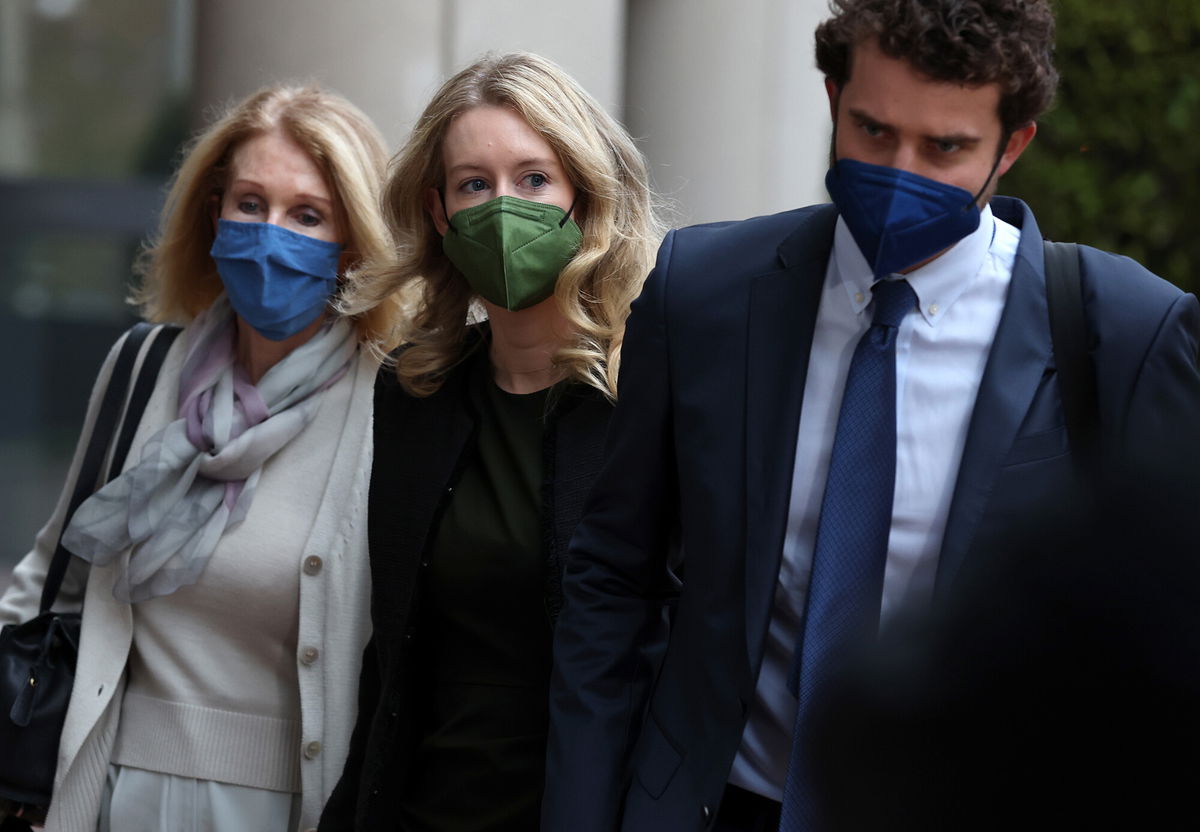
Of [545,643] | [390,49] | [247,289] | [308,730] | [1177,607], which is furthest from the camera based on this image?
[390,49]

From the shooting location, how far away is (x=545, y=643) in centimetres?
295

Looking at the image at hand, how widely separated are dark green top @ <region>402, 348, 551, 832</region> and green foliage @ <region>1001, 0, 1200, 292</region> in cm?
779

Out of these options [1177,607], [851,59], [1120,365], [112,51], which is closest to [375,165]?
[851,59]

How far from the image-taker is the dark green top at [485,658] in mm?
2920

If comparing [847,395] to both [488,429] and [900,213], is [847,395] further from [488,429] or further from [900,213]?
[488,429]

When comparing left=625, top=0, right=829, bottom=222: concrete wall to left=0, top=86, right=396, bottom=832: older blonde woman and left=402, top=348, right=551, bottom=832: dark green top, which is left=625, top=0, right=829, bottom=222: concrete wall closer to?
left=0, top=86, right=396, bottom=832: older blonde woman

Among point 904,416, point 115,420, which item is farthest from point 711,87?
point 904,416

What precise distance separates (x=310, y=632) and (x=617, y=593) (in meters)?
1.02

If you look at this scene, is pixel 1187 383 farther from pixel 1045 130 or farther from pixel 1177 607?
pixel 1045 130

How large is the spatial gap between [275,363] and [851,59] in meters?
1.97

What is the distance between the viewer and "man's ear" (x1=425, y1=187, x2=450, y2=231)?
10.9ft

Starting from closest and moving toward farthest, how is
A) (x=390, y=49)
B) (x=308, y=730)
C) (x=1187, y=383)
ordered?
(x=1187, y=383) → (x=308, y=730) → (x=390, y=49)

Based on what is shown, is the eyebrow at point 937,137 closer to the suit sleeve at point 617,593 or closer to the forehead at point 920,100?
the forehead at point 920,100

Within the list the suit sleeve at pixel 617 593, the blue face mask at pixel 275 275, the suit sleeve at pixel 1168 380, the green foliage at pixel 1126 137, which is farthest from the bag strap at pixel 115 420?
the green foliage at pixel 1126 137
